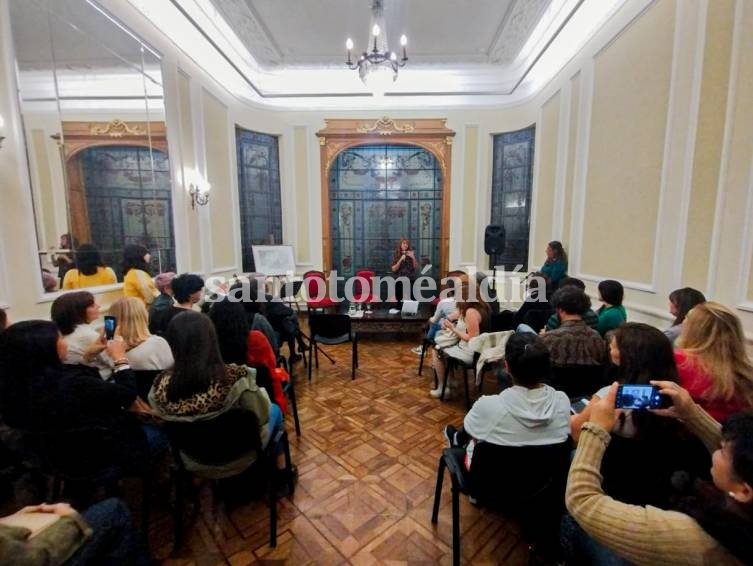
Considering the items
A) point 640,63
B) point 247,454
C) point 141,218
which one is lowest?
point 247,454

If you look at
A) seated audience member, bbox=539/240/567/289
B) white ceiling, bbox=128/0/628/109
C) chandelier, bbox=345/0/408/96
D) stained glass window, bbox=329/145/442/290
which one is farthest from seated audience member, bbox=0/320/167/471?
stained glass window, bbox=329/145/442/290

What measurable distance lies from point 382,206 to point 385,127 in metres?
1.38

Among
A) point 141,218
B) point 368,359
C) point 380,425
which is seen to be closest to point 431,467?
point 380,425

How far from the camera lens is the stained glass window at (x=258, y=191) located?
5898 mm

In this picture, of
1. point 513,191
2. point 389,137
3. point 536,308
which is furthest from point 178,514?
point 513,191

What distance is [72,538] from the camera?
0.95 metres

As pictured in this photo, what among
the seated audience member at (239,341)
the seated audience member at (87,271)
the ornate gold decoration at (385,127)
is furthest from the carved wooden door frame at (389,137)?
the seated audience member at (239,341)

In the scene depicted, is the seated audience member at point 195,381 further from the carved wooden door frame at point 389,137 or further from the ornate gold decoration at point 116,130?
the carved wooden door frame at point 389,137

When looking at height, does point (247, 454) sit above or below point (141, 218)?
below

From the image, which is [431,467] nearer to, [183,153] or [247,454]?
[247,454]

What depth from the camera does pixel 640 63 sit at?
3.15 metres

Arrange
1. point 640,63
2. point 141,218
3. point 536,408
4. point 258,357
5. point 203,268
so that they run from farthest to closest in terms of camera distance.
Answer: point 203,268, point 141,218, point 640,63, point 258,357, point 536,408

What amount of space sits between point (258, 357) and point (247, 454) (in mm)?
578

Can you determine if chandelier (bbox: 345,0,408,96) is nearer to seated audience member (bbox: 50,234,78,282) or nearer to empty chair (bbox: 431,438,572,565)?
seated audience member (bbox: 50,234,78,282)
